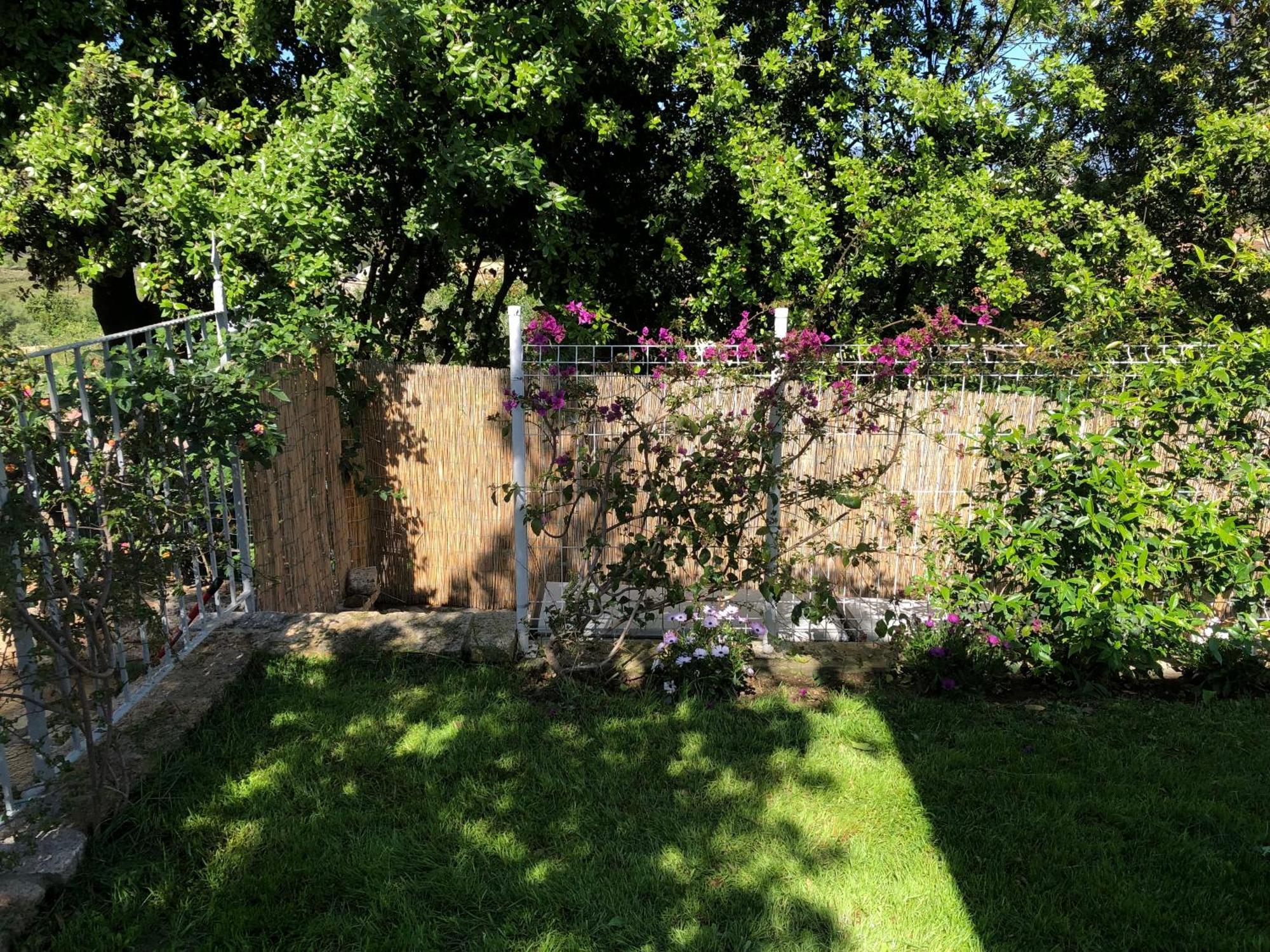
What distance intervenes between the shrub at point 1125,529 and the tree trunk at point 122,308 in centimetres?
680

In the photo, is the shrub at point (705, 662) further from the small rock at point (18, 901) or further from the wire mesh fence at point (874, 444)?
the small rock at point (18, 901)

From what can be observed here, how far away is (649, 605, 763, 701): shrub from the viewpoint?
12.3ft

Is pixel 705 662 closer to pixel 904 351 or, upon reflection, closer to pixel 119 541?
pixel 904 351

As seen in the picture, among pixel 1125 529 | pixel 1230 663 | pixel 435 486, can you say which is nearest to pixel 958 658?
pixel 1125 529

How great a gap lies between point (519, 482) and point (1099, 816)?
2717 millimetres

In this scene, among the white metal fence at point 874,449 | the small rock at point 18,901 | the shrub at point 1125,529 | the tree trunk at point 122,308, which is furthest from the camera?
the tree trunk at point 122,308

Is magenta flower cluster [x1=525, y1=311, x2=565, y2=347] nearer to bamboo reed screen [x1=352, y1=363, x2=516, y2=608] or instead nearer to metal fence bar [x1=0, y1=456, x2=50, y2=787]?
bamboo reed screen [x1=352, y1=363, x2=516, y2=608]

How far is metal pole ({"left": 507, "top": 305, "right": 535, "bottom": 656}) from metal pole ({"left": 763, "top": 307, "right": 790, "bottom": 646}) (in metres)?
1.19

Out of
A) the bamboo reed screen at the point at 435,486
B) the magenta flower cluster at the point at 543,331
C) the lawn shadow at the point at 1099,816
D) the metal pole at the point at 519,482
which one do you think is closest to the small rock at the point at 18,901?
the metal pole at the point at 519,482

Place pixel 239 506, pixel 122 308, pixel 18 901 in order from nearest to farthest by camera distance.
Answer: pixel 18 901, pixel 239 506, pixel 122 308

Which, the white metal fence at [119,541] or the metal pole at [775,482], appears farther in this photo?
the metal pole at [775,482]

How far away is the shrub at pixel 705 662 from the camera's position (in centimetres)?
376

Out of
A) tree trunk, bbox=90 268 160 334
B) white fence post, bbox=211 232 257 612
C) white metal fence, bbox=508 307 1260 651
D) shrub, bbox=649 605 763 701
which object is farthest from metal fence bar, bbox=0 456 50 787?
tree trunk, bbox=90 268 160 334

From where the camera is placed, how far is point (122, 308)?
7.51 metres
